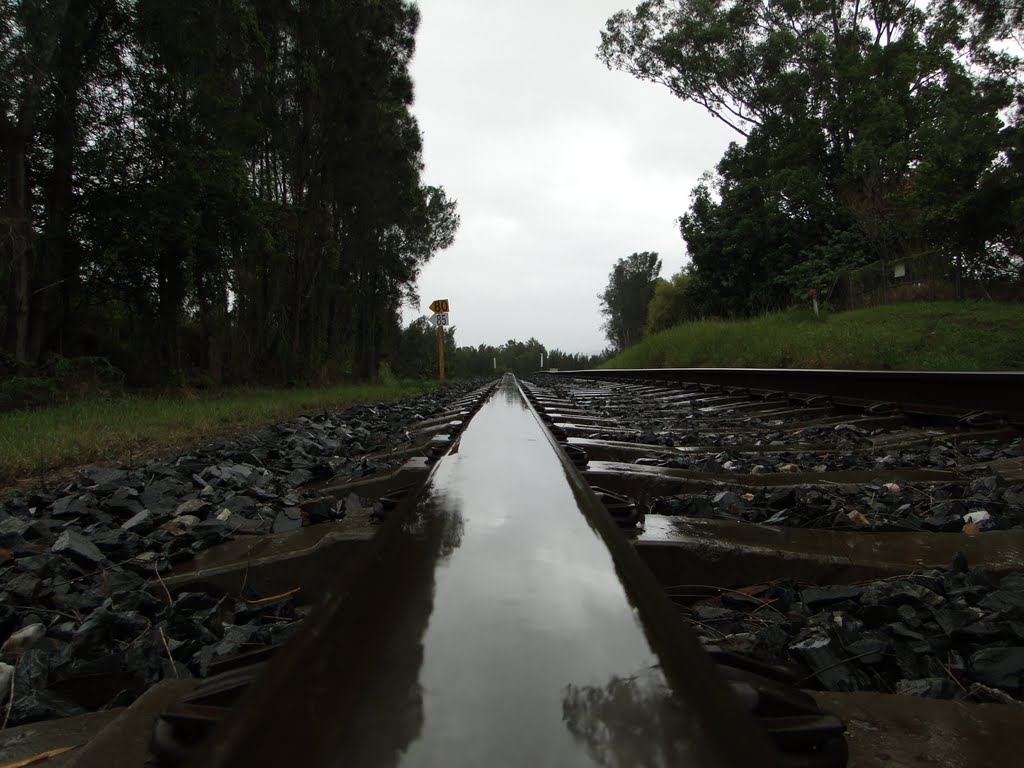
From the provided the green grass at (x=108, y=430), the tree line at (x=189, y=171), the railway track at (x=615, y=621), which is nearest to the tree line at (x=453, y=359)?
the tree line at (x=189, y=171)

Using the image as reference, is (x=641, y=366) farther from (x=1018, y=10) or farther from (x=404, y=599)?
(x=404, y=599)

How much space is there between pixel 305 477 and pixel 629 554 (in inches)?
85.9

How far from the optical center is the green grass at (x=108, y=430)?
336 cm

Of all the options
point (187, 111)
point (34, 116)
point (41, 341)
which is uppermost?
point (187, 111)

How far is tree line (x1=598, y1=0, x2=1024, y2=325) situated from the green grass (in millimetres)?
17256

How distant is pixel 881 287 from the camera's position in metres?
16.1

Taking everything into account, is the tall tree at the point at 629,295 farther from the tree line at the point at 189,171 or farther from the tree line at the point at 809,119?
the tree line at the point at 189,171

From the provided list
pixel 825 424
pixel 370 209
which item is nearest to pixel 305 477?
pixel 825 424

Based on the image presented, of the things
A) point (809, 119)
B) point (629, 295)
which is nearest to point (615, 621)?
point (809, 119)

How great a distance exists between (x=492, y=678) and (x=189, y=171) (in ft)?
35.2

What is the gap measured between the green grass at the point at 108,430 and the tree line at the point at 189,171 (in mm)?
3337

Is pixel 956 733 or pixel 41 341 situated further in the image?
pixel 41 341

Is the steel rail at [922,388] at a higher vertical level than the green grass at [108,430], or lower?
higher

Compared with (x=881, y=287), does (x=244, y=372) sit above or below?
below
